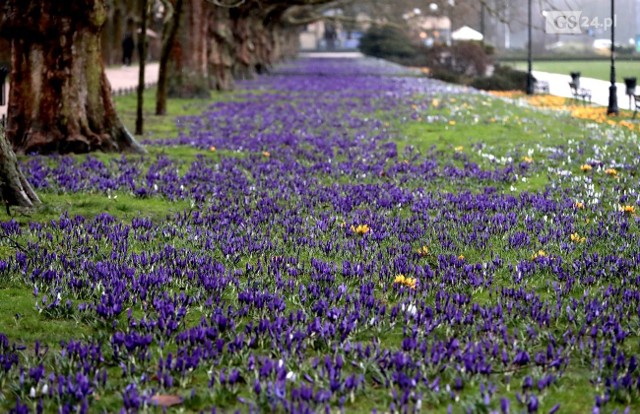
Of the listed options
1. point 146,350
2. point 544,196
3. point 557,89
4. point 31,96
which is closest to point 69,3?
point 31,96

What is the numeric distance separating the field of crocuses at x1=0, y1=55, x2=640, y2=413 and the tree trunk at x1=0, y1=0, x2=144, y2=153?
3.40ft

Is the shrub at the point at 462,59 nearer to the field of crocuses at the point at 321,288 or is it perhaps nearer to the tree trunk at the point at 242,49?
the tree trunk at the point at 242,49

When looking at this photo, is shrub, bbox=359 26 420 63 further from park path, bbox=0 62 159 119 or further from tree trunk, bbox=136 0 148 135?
tree trunk, bbox=136 0 148 135

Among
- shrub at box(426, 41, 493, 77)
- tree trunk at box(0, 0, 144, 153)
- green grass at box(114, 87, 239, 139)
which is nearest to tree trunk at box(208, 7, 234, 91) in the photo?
green grass at box(114, 87, 239, 139)

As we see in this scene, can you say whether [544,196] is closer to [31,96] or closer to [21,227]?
[21,227]

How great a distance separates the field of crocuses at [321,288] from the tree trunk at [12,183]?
29 centimetres

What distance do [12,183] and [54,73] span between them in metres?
5.25

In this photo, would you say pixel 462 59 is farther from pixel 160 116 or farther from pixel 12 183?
pixel 12 183

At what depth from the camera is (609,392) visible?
4.56m

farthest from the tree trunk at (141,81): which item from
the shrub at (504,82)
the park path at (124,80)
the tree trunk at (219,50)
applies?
the shrub at (504,82)

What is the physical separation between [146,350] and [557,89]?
43.8 m

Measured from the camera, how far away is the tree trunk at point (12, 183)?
9.20 metres

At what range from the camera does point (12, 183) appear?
9555mm

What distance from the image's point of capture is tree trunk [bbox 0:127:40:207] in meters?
9.20
